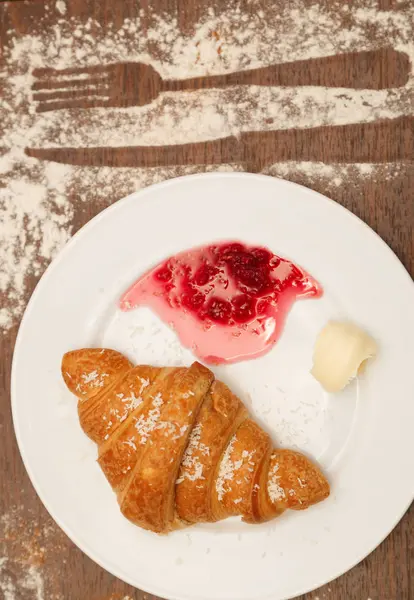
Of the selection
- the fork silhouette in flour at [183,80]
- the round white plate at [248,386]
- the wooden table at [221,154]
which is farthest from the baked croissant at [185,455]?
the fork silhouette in flour at [183,80]

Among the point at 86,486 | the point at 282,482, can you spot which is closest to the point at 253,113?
the point at 282,482

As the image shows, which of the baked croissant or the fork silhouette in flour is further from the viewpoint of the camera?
the fork silhouette in flour

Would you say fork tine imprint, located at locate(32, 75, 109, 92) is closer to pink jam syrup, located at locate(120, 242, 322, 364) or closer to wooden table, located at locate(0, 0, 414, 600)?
wooden table, located at locate(0, 0, 414, 600)

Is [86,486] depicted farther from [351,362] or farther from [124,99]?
[124,99]

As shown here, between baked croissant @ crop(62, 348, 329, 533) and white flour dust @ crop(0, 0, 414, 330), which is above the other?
white flour dust @ crop(0, 0, 414, 330)

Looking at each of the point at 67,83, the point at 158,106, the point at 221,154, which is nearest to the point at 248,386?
the point at 221,154

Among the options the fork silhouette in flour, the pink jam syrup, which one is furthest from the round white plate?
the fork silhouette in flour

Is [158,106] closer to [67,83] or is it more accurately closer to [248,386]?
[67,83]
